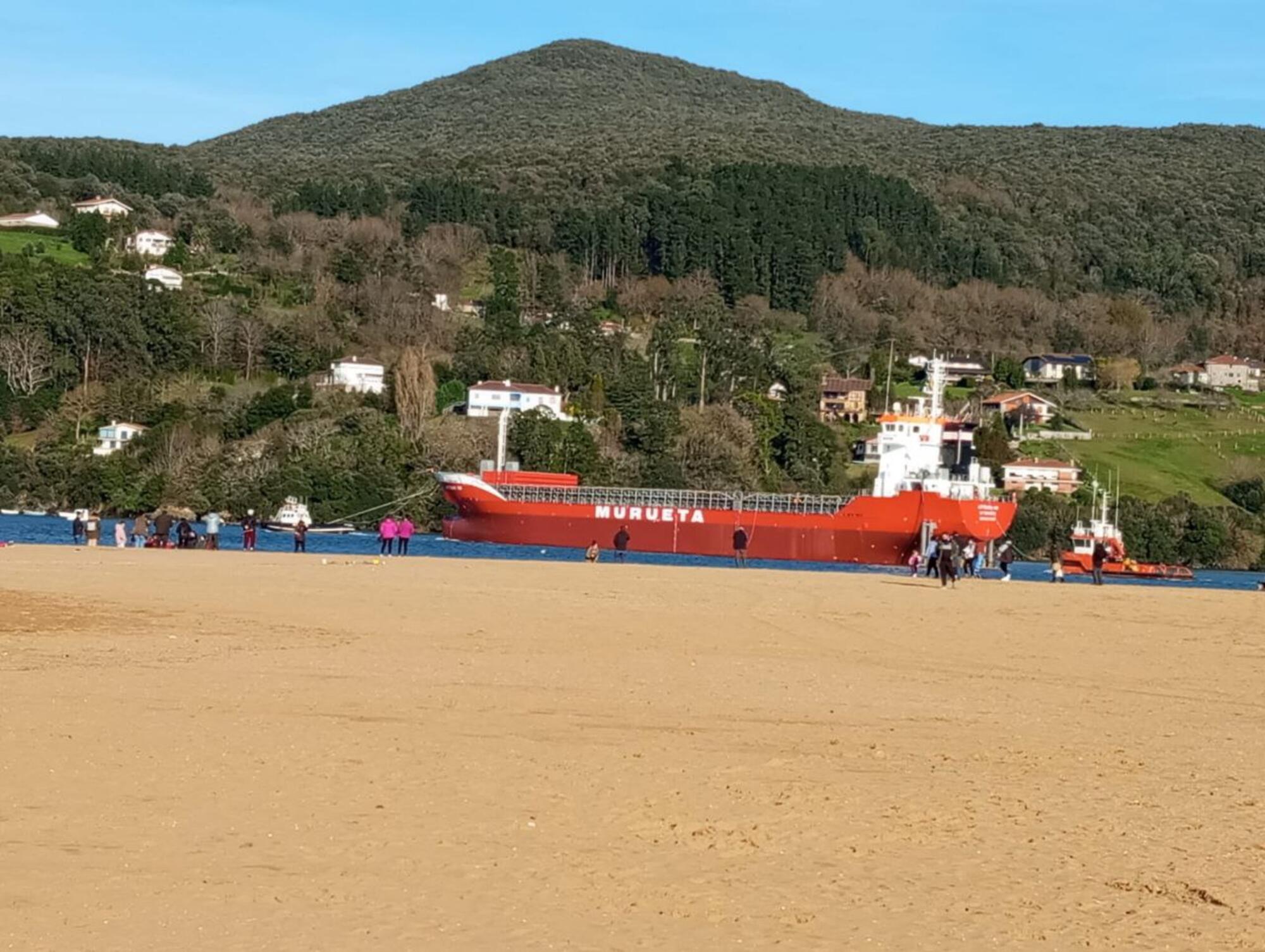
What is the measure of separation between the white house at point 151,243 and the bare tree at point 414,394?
3505 cm

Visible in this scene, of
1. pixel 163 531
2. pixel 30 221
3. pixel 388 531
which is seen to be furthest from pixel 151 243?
pixel 388 531

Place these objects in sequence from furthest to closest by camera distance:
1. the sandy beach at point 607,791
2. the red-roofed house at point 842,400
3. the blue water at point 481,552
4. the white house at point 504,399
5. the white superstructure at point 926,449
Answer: the red-roofed house at point 842,400 → the white house at point 504,399 → the white superstructure at point 926,449 → the blue water at point 481,552 → the sandy beach at point 607,791

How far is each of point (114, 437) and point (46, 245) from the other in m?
29.3

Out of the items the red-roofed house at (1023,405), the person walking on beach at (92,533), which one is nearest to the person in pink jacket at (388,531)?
the person walking on beach at (92,533)

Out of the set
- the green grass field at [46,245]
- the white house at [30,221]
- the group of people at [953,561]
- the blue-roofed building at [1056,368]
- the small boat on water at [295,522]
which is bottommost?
the small boat on water at [295,522]

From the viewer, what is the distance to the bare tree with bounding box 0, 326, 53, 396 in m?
88.1

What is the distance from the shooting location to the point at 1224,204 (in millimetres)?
151875

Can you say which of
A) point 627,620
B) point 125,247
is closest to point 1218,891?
point 627,620

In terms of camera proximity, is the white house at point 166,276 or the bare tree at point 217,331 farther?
the white house at point 166,276

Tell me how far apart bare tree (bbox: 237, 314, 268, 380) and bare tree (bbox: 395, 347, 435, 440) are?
1295 centimetres

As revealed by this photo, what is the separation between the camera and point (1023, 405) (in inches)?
3777

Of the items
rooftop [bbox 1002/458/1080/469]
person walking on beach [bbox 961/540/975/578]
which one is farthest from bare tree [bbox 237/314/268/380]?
person walking on beach [bbox 961/540/975/578]

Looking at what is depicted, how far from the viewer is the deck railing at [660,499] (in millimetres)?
56562

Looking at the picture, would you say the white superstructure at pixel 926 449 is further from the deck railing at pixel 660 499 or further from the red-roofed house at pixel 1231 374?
the red-roofed house at pixel 1231 374
